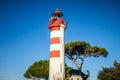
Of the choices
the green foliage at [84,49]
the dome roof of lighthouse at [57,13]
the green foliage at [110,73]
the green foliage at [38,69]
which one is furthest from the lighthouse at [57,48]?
the green foliage at [38,69]

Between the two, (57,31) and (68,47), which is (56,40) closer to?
(57,31)

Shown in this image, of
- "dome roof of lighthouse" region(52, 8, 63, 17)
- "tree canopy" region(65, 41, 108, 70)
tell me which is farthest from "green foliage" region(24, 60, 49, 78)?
"dome roof of lighthouse" region(52, 8, 63, 17)

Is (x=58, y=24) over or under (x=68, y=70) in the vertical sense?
over

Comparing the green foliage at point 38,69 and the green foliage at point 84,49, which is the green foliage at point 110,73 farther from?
the green foliage at point 38,69

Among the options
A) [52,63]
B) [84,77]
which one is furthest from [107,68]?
[84,77]

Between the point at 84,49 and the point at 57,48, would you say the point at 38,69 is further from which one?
the point at 57,48

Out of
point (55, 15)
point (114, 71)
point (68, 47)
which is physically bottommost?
point (114, 71)

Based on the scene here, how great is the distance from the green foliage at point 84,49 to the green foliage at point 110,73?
1027cm

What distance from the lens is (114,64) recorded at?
35281mm

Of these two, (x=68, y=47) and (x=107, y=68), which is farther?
(x=68, y=47)

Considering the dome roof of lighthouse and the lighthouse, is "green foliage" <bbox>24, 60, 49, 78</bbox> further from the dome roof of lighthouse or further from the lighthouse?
the dome roof of lighthouse

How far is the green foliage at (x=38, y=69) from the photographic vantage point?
47.6 meters

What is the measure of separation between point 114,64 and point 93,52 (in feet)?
34.8

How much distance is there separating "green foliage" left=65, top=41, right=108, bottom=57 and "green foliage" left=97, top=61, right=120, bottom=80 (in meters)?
10.3
